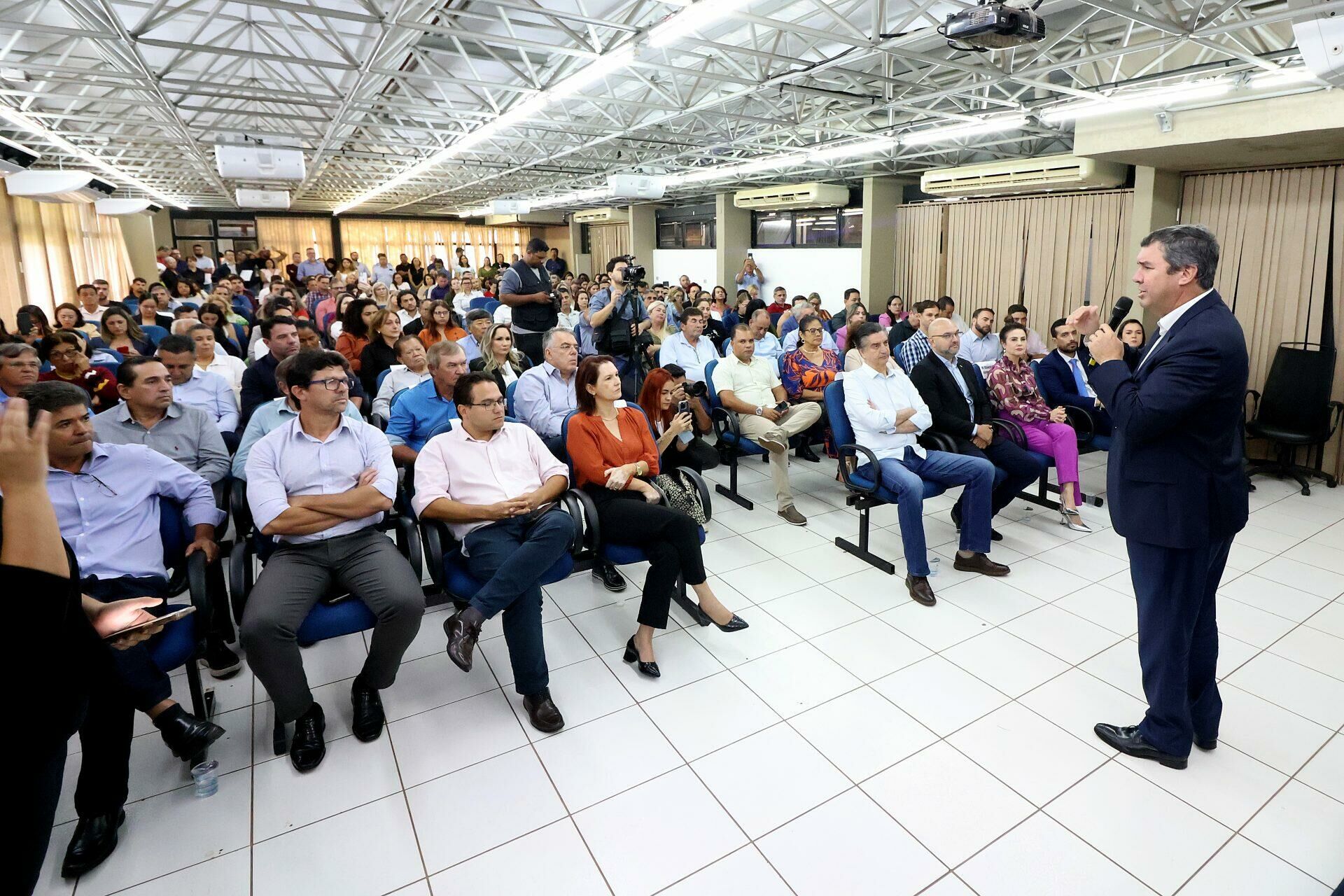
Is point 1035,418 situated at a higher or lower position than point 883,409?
lower

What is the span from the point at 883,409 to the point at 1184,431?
6.18 feet

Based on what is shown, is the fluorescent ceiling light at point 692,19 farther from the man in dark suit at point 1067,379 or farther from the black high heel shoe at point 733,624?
the black high heel shoe at point 733,624

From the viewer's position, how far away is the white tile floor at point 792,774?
1926mm

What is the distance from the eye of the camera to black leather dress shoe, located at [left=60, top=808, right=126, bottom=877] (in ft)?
6.29

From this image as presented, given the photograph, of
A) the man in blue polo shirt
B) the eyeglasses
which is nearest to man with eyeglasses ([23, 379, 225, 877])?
the eyeglasses

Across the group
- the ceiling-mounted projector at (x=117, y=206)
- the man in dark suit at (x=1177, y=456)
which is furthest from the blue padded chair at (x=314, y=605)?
the ceiling-mounted projector at (x=117, y=206)

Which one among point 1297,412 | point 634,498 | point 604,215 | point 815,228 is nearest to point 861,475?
point 634,498

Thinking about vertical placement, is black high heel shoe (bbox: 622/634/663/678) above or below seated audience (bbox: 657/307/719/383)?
below

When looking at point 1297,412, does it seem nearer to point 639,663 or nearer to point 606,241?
point 639,663

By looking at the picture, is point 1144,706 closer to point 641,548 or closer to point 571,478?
point 641,548

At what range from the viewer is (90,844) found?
196cm

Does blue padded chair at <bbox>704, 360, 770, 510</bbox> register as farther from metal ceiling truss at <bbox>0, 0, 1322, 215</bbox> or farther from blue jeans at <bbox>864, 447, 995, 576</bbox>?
metal ceiling truss at <bbox>0, 0, 1322, 215</bbox>

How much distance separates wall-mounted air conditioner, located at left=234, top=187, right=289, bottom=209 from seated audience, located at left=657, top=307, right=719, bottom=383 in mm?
7245

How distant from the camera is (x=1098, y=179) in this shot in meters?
7.32
